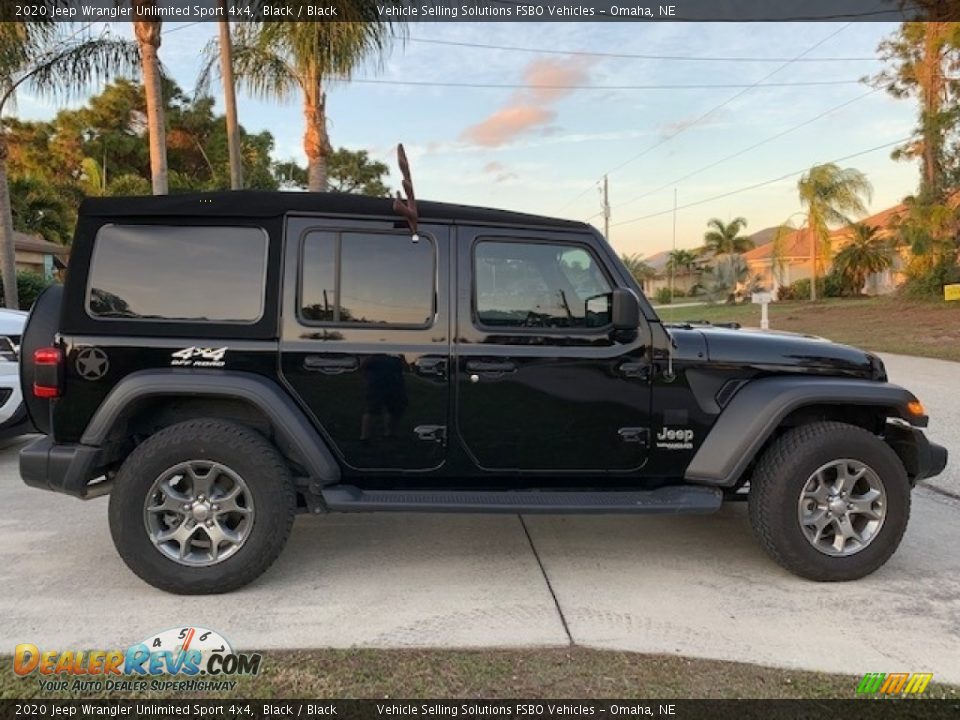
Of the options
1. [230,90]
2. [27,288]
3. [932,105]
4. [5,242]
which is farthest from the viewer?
[932,105]

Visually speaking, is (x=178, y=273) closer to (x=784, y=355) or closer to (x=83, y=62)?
(x=784, y=355)

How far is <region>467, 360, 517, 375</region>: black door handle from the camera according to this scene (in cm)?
349

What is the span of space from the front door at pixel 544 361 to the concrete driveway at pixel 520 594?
0.67 m

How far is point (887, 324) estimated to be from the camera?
64.1 ft

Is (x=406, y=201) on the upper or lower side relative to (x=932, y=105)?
lower

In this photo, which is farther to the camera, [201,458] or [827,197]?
[827,197]

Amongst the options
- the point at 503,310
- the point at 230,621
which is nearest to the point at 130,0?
the point at 503,310

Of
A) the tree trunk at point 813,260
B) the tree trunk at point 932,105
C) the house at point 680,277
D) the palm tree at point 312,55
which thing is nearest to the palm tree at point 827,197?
the tree trunk at point 813,260

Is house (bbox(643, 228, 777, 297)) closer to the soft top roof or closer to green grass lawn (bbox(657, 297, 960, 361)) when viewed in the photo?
green grass lawn (bbox(657, 297, 960, 361))

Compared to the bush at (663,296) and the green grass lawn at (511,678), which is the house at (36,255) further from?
the bush at (663,296)

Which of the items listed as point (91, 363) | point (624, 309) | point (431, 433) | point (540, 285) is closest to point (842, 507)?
point (624, 309)

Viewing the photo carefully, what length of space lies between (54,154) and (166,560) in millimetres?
40594

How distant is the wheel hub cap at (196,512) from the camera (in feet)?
10.9

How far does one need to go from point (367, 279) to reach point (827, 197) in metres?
34.1
